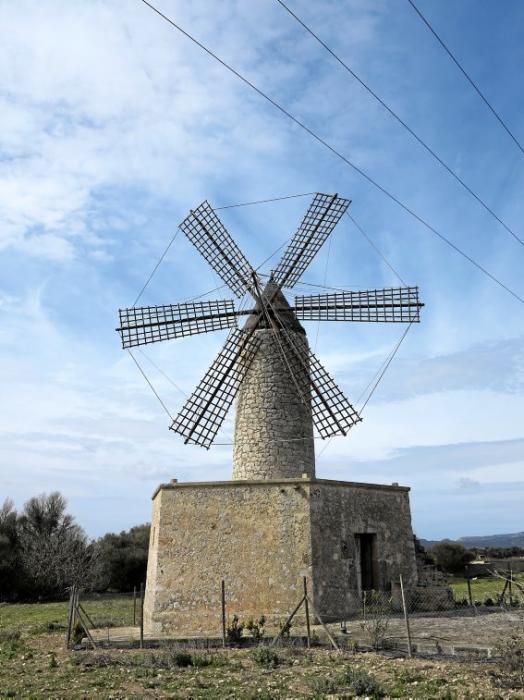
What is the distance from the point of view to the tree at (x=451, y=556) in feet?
112

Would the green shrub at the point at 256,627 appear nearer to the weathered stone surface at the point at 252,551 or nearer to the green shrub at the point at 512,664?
the weathered stone surface at the point at 252,551

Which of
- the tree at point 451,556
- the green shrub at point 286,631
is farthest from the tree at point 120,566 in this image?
the green shrub at point 286,631

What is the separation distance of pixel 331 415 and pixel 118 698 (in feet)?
27.6

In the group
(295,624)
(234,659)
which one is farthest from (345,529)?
(234,659)

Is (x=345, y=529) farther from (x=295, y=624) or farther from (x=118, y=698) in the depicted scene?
(x=118, y=698)

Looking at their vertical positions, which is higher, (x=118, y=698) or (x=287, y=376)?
(x=287, y=376)

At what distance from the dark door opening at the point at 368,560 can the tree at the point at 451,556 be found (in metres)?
22.5

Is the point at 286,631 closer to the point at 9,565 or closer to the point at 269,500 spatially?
the point at 269,500

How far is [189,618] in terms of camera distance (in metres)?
11.7

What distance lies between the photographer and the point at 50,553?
2667 cm

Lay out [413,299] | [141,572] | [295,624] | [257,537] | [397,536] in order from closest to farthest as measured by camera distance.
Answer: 1. [295,624]
2. [257,537]
3. [397,536]
4. [413,299]
5. [141,572]

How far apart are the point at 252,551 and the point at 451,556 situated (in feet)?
86.2

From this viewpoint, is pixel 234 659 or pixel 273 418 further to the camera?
pixel 273 418

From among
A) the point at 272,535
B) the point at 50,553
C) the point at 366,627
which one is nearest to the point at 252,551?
the point at 272,535
